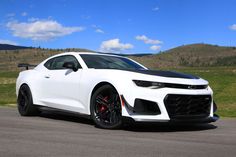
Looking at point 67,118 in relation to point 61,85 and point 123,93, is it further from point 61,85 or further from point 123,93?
point 123,93

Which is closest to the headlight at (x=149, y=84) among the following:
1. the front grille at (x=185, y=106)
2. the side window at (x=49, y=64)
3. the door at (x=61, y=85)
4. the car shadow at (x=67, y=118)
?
the front grille at (x=185, y=106)

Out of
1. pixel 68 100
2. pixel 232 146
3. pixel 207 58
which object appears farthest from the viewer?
pixel 207 58

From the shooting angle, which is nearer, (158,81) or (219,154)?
(219,154)

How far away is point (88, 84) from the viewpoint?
7.65m

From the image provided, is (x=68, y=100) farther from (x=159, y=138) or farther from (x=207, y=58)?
(x=207, y=58)

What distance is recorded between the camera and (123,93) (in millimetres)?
6949

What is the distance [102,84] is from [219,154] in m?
2.91

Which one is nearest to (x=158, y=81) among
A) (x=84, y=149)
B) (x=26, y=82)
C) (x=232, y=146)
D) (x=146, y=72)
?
(x=146, y=72)

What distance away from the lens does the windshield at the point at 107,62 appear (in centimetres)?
808

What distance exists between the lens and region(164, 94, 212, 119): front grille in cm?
689

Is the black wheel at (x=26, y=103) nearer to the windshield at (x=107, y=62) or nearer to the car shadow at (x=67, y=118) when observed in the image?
the car shadow at (x=67, y=118)

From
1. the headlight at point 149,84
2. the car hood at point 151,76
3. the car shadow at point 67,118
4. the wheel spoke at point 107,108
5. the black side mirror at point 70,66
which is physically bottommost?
the car shadow at point 67,118

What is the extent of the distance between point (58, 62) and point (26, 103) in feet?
3.93

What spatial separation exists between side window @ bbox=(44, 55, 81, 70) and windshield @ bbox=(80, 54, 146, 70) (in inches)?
9.9
